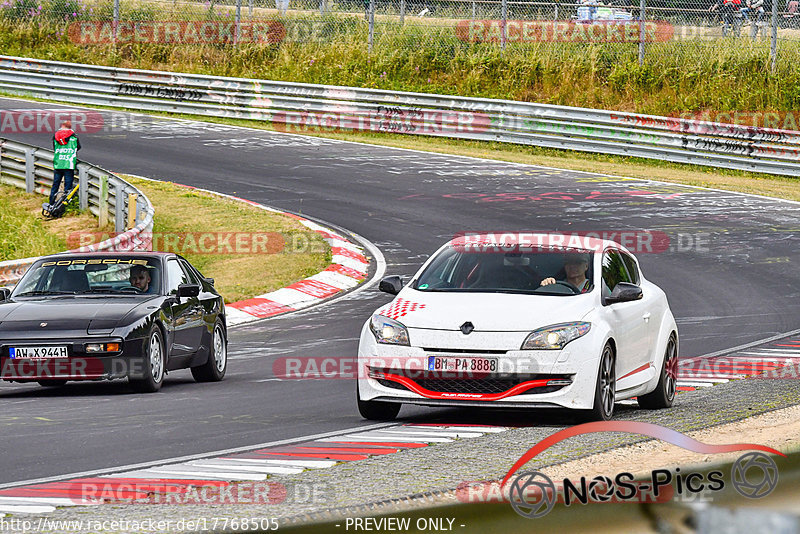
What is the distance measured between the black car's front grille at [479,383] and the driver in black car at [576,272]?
3.63ft

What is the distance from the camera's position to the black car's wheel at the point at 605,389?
9.08 meters

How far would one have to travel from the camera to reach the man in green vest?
23875 mm

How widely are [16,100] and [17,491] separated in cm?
3052

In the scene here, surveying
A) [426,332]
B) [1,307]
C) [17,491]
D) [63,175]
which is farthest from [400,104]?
[17,491]

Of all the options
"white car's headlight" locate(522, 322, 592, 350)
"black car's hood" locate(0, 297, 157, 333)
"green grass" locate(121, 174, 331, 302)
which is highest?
"white car's headlight" locate(522, 322, 592, 350)

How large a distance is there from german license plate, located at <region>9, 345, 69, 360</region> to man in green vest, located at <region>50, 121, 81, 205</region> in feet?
43.2

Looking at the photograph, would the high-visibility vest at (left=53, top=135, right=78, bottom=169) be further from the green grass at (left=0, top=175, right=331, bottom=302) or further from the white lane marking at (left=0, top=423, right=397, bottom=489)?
the white lane marking at (left=0, top=423, right=397, bottom=489)

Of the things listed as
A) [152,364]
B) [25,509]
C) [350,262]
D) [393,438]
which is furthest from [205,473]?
[350,262]

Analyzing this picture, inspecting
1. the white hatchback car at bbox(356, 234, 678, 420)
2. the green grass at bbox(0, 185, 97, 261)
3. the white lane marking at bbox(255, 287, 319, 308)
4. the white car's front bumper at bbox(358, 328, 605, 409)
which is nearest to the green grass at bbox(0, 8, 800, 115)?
the green grass at bbox(0, 185, 97, 261)

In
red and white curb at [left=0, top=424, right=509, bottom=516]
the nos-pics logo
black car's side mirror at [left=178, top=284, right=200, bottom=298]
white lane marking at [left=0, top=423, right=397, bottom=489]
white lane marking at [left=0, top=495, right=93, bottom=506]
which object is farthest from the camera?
black car's side mirror at [left=178, top=284, right=200, bottom=298]

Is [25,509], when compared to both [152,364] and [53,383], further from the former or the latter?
[53,383]

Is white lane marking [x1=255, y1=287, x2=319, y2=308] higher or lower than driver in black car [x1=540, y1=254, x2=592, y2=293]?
lower

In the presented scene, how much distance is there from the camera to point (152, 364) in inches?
454

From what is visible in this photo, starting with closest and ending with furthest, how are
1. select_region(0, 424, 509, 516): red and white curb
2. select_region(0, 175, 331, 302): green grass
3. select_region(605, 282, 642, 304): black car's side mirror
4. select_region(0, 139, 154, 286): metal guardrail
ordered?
select_region(0, 424, 509, 516): red and white curb
select_region(605, 282, 642, 304): black car's side mirror
select_region(0, 139, 154, 286): metal guardrail
select_region(0, 175, 331, 302): green grass
